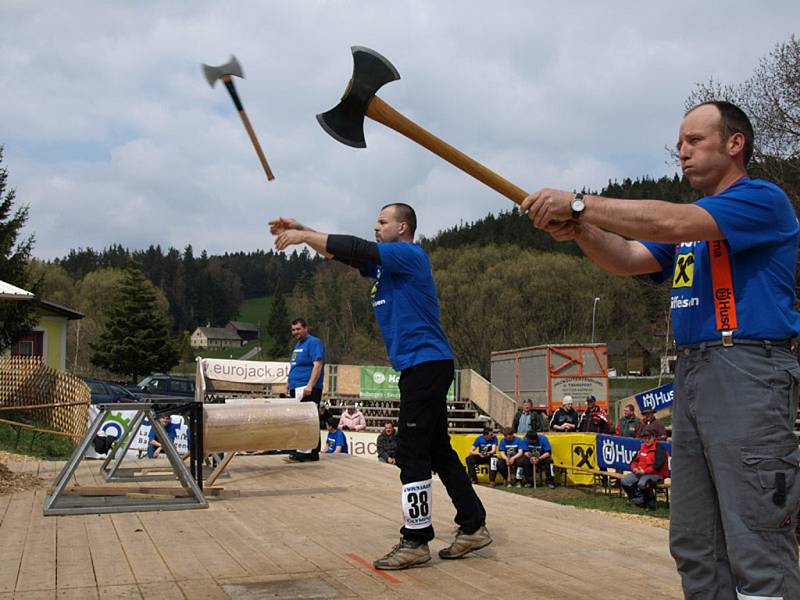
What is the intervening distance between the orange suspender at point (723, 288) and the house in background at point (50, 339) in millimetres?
39655

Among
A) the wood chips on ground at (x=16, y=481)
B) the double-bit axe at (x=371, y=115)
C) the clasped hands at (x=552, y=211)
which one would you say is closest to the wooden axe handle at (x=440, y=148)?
the double-bit axe at (x=371, y=115)

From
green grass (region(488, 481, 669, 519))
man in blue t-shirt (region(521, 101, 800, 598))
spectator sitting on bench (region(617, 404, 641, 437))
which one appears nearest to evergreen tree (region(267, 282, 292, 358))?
spectator sitting on bench (region(617, 404, 641, 437))

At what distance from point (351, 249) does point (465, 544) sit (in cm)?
196

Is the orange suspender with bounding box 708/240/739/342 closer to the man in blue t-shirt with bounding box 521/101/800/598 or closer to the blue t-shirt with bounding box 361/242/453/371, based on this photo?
the man in blue t-shirt with bounding box 521/101/800/598

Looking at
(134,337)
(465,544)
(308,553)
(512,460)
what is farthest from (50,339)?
(465,544)

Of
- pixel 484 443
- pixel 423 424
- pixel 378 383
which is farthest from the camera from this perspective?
pixel 378 383

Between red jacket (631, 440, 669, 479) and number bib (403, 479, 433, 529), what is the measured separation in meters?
9.75

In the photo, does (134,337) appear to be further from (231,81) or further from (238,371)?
(231,81)

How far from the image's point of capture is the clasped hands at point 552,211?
2809 mm

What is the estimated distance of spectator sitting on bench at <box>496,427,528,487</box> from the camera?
57.5 feet

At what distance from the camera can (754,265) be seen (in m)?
2.83

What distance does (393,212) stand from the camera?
538cm

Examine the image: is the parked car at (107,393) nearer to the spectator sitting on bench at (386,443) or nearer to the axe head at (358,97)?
the spectator sitting on bench at (386,443)

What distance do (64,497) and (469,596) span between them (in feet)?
14.8
